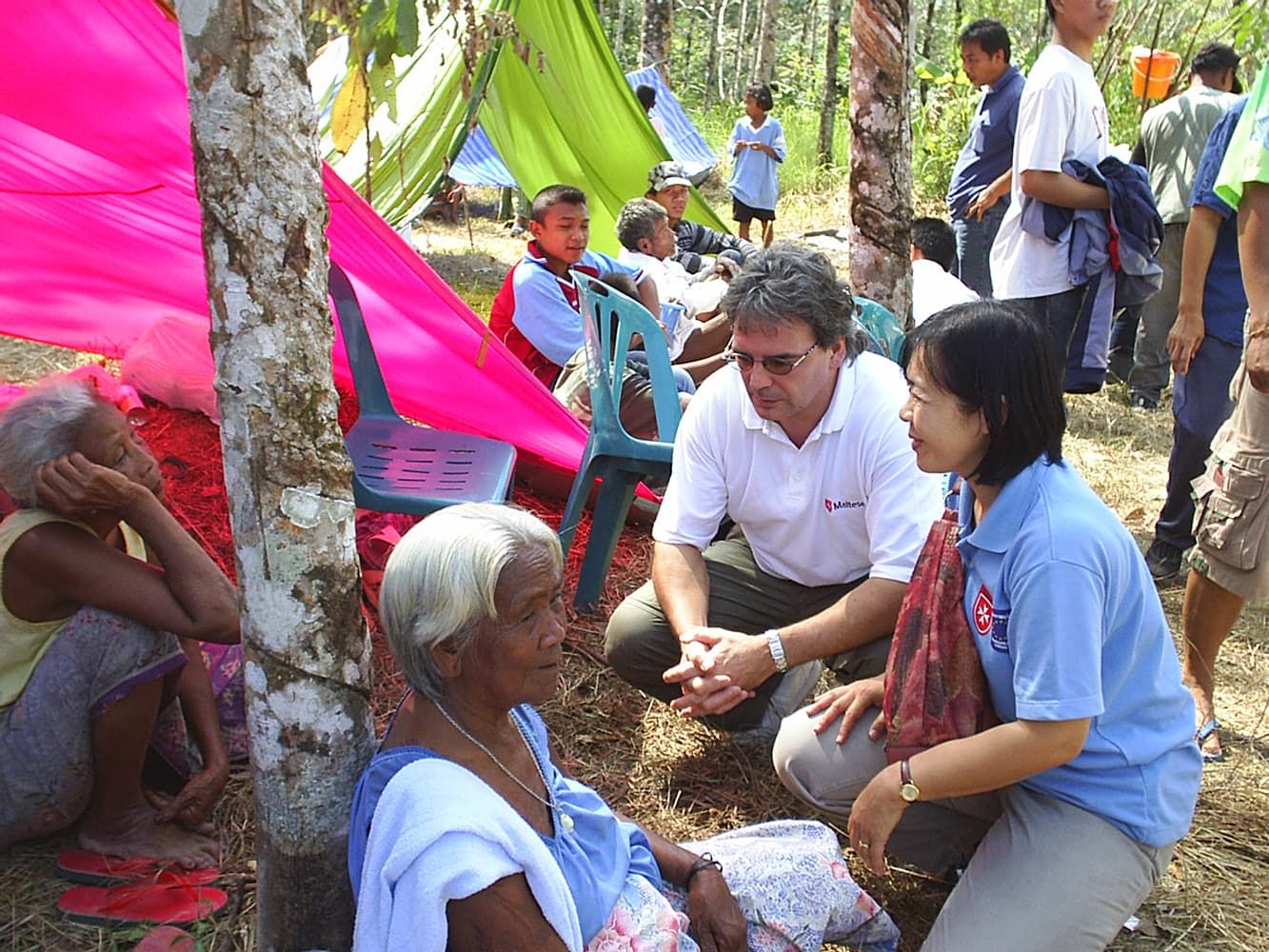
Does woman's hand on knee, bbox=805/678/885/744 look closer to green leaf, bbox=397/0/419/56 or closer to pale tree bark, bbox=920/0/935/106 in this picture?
green leaf, bbox=397/0/419/56

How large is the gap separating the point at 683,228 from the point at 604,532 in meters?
3.48

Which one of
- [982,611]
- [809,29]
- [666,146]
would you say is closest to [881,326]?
[982,611]

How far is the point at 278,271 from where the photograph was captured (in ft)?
5.32

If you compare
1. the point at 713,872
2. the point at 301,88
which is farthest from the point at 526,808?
the point at 301,88

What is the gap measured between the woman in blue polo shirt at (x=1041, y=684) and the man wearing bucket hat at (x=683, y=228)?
14.4 ft

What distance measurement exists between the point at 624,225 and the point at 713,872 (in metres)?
3.81

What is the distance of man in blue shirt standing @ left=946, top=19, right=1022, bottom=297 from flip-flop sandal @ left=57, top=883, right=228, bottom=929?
14.0ft

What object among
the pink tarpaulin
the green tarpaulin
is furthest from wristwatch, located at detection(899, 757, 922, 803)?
the green tarpaulin

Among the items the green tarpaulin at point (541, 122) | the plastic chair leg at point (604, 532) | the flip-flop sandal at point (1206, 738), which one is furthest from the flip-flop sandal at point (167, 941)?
the green tarpaulin at point (541, 122)

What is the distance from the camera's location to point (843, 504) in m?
2.59

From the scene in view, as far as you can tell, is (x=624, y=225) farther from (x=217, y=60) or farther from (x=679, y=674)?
(x=217, y=60)

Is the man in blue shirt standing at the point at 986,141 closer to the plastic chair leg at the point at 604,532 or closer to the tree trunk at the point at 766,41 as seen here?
Answer: the plastic chair leg at the point at 604,532

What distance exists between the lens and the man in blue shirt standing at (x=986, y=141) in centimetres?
536

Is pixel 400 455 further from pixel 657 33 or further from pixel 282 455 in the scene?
pixel 657 33
